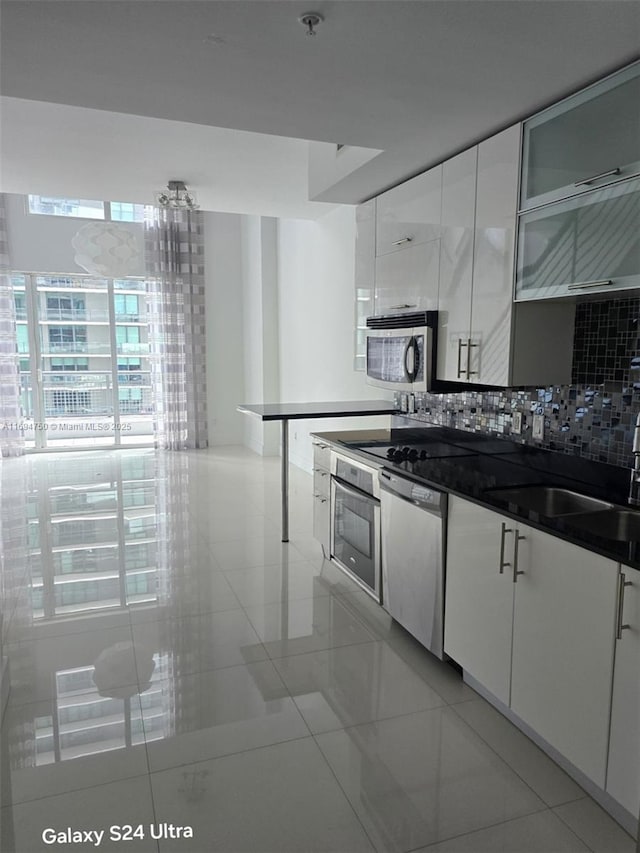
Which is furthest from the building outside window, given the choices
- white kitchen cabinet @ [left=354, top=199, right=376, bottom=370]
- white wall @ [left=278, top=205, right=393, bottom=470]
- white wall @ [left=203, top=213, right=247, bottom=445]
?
white kitchen cabinet @ [left=354, top=199, right=376, bottom=370]

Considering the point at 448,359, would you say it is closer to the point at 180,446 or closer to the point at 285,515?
the point at 285,515

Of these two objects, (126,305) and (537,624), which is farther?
(126,305)

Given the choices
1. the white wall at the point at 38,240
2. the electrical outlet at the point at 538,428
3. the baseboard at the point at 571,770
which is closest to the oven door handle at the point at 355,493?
the electrical outlet at the point at 538,428

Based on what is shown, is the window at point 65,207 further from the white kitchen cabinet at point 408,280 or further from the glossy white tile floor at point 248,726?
the white kitchen cabinet at point 408,280

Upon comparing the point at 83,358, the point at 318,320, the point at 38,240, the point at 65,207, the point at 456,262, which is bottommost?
the point at 83,358

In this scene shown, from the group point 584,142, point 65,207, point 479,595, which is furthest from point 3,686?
point 65,207

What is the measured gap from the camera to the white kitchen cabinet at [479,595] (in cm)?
219

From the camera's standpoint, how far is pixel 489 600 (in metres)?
2.28

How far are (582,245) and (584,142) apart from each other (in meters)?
0.37

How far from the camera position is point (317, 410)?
4.01 metres

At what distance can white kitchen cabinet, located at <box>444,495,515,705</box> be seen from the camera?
7.18 feet

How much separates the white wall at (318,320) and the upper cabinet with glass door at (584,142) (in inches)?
101

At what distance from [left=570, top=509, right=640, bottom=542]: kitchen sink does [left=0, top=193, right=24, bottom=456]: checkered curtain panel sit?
23.7ft

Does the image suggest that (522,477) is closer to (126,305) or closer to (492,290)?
(492,290)
